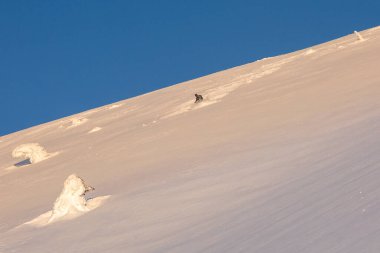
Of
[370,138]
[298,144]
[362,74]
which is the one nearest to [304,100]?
[362,74]

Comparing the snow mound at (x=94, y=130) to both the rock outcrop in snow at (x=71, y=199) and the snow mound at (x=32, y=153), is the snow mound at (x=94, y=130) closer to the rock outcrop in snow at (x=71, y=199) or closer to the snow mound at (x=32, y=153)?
the snow mound at (x=32, y=153)

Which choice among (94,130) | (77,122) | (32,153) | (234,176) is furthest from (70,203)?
(77,122)

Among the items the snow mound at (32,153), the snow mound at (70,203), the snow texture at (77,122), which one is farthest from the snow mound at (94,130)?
the snow mound at (70,203)

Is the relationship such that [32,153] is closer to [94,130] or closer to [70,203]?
[94,130]

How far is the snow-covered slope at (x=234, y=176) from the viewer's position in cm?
451

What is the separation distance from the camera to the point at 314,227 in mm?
4164

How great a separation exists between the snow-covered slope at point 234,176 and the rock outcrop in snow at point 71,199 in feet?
0.66

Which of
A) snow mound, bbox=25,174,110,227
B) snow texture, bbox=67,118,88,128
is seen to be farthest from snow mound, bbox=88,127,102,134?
snow mound, bbox=25,174,110,227

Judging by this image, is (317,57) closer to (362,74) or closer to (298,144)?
(362,74)

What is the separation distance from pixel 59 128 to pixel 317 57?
6.07 m

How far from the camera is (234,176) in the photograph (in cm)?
659

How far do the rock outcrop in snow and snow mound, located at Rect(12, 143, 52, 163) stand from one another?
5.66 meters

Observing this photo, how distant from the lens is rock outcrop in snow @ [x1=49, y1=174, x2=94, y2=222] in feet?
23.2

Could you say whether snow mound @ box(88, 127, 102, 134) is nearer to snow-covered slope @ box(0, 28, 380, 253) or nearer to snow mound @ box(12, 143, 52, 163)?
snow-covered slope @ box(0, 28, 380, 253)
